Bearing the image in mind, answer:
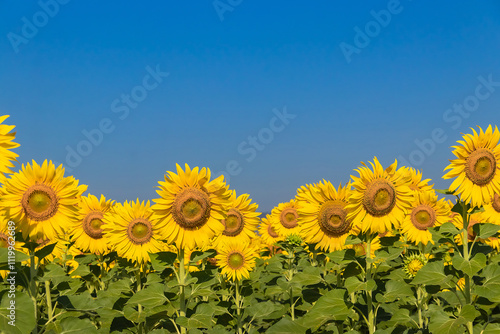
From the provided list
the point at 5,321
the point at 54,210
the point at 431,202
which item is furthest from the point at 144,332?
the point at 431,202

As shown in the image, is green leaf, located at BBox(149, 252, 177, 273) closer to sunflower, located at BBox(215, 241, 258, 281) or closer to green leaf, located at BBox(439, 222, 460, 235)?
sunflower, located at BBox(215, 241, 258, 281)

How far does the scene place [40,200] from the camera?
201 inches

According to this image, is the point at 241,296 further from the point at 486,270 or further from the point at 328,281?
the point at 486,270

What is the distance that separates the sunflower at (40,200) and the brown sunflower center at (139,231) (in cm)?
206

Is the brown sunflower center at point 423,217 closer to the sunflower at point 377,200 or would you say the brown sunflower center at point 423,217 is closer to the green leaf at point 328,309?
the sunflower at point 377,200

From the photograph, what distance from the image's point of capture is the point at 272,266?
28.4 ft

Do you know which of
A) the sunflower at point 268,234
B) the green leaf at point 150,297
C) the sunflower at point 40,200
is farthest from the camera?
the sunflower at point 268,234

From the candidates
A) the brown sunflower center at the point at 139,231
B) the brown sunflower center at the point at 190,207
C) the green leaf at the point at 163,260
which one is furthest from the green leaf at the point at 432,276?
the brown sunflower center at the point at 139,231

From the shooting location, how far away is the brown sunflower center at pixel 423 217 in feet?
31.2

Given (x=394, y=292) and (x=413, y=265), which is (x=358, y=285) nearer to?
(x=394, y=292)

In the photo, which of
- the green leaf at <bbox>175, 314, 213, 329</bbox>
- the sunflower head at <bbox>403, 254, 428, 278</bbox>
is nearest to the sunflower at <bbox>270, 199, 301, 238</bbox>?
the sunflower head at <bbox>403, 254, 428, 278</bbox>

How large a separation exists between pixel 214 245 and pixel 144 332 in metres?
2.85

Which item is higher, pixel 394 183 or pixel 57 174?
pixel 394 183

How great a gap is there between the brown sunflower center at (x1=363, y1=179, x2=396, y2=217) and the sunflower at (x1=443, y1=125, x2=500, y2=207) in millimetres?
897
